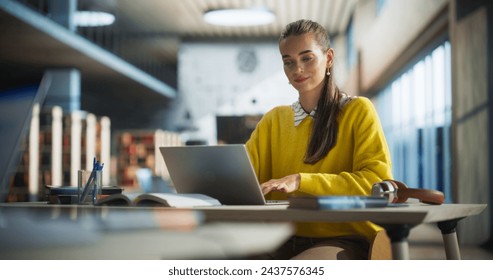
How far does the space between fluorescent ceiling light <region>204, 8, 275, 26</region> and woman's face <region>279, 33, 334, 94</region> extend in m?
7.84

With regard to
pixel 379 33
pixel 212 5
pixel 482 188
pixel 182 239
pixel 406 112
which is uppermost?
pixel 212 5

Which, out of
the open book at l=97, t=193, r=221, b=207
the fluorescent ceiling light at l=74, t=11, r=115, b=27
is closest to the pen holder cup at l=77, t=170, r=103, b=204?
the open book at l=97, t=193, r=221, b=207

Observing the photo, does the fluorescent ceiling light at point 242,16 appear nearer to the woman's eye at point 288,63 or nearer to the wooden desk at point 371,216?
the woman's eye at point 288,63

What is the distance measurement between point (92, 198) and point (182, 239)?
4.92 m

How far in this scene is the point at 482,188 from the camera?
4660 mm

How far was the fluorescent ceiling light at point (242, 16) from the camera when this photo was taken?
30.9 ft

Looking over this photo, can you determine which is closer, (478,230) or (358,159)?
(358,159)

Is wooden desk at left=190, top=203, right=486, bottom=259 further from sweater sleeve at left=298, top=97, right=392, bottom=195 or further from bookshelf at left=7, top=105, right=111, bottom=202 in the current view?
bookshelf at left=7, top=105, right=111, bottom=202

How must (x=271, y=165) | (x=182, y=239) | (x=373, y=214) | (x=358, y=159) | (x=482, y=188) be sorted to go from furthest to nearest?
(x=182, y=239)
(x=482, y=188)
(x=271, y=165)
(x=358, y=159)
(x=373, y=214)

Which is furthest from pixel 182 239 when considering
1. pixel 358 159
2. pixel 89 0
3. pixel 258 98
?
pixel 258 98

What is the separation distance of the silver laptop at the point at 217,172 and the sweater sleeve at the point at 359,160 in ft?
0.42

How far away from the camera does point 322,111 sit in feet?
5.53
